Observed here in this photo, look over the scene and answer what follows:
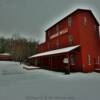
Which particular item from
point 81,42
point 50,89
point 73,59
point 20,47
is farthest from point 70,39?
point 20,47

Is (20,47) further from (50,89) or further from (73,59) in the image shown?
(50,89)

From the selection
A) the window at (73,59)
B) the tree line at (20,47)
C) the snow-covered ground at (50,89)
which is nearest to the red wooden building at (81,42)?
the window at (73,59)

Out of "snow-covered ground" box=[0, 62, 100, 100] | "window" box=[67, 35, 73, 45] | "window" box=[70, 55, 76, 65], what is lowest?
"snow-covered ground" box=[0, 62, 100, 100]

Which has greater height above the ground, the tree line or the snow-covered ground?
the tree line

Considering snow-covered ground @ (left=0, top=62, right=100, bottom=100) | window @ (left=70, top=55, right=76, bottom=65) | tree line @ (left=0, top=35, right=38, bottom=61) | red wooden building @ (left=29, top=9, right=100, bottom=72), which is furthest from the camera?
tree line @ (left=0, top=35, right=38, bottom=61)

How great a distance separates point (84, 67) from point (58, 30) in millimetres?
12757

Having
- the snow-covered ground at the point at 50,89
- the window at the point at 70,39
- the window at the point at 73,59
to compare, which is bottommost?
the snow-covered ground at the point at 50,89

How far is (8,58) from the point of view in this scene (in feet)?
286

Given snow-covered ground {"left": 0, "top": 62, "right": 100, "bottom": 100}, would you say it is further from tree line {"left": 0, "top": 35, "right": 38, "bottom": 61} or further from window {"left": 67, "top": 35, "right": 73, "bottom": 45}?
tree line {"left": 0, "top": 35, "right": 38, "bottom": 61}

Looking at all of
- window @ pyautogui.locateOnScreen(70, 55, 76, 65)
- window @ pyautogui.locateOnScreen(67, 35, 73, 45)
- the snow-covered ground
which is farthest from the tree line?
the snow-covered ground

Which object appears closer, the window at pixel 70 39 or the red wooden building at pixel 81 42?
the red wooden building at pixel 81 42

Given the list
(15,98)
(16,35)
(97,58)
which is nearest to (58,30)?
(97,58)

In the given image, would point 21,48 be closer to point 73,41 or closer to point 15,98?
point 73,41

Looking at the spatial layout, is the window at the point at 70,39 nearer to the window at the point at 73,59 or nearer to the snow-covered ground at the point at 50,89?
the window at the point at 73,59
